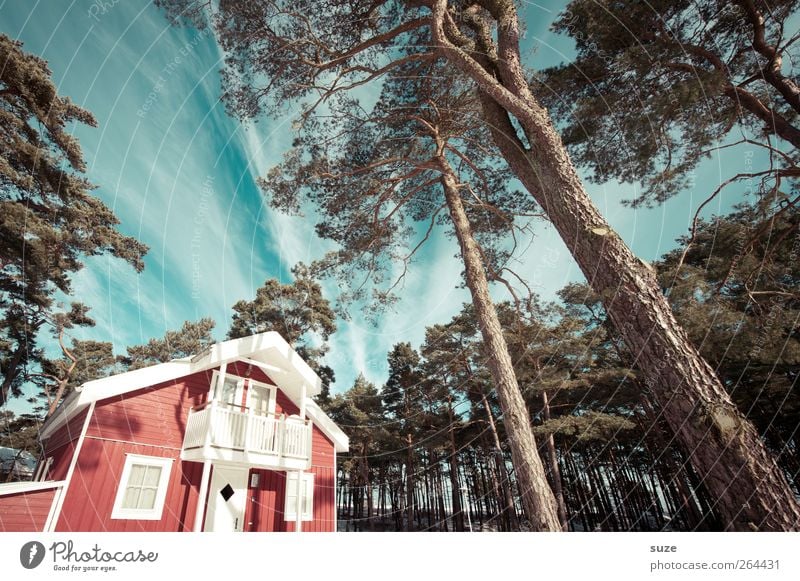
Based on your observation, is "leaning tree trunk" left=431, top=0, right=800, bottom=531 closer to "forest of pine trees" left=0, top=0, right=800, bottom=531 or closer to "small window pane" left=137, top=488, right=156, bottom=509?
"forest of pine trees" left=0, top=0, right=800, bottom=531

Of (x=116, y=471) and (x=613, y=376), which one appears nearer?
(x=116, y=471)

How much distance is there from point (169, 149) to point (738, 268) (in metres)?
7.68

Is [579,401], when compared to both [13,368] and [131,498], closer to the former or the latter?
[131,498]

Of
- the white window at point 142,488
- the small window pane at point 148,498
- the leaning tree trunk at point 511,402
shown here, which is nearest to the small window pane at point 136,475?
the white window at point 142,488

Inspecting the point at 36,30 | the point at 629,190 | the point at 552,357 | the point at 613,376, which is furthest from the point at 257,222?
the point at 613,376

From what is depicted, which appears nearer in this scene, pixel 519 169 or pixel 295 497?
pixel 519 169

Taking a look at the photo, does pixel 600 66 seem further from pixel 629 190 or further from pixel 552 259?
pixel 552 259

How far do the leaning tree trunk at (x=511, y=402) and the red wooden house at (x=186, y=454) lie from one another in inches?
174

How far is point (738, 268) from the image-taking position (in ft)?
15.1

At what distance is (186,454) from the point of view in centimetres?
609

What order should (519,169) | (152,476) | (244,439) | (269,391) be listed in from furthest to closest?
(269,391), (244,439), (152,476), (519,169)

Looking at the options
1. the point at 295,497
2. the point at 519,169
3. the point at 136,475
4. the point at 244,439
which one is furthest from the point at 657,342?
the point at 295,497

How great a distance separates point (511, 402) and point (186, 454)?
5.93m

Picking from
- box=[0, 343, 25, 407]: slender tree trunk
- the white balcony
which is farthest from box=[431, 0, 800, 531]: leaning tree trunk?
box=[0, 343, 25, 407]: slender tree trunk
